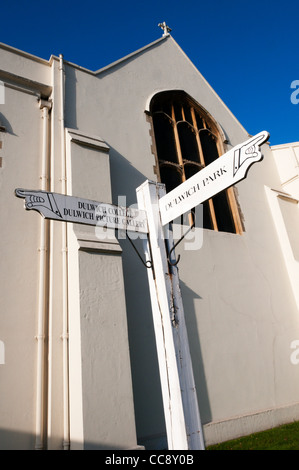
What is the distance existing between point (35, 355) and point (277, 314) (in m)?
5.13

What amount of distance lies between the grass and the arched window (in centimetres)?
392

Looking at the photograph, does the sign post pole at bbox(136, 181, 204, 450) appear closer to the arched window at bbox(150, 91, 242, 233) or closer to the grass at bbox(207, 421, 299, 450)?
the grass at bbox(207, 421, 299, 450)

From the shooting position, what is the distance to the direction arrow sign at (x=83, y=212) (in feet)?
8.15

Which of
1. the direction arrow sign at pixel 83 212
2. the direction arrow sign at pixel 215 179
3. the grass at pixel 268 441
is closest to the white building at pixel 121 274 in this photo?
the grass at pixel 268 441

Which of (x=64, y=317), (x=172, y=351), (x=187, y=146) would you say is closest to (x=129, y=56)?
(x=187, y=146)

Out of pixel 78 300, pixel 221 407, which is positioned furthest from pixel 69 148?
pixel 221 407

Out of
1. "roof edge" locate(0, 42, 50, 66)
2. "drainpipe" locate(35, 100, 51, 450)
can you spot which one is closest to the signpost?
"drainpipe" locate(35, 100, 51, 450)

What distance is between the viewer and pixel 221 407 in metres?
5.64

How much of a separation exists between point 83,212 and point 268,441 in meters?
4.47

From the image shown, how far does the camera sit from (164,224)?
2.73 metres

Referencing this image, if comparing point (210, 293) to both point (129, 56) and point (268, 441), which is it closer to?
point (268, 441)

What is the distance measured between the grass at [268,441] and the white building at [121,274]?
23cm

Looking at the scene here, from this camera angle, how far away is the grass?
15.2 ft

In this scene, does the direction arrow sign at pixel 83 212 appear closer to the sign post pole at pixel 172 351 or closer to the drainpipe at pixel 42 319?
the sign post pole at pixel 172 351
